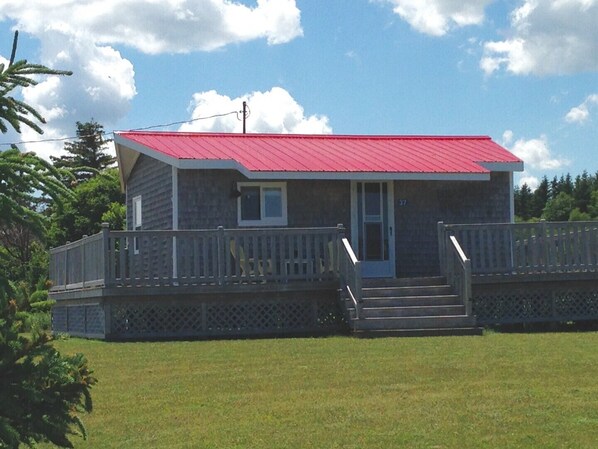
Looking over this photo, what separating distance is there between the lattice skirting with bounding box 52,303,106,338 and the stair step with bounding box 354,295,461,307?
4.60 metres

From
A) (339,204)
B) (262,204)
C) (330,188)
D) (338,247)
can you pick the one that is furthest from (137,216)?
(338,247)

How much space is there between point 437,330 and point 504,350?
289 cm

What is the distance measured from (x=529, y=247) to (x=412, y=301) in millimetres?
2906

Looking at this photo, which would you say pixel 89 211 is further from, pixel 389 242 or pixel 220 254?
pixel 220 254

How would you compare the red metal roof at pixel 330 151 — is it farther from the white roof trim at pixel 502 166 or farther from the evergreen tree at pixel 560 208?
the evergreen tree at pixel 560 208

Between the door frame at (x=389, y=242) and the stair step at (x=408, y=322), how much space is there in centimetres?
420

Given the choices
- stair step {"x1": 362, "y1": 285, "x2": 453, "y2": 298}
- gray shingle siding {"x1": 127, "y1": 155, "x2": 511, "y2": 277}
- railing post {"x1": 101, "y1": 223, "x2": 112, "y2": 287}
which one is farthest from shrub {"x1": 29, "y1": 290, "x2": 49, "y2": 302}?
gray shingle siding {"x1": 127, "y1": 155, "x2": 511, "y2": 277}

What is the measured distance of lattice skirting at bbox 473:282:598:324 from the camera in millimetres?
18312

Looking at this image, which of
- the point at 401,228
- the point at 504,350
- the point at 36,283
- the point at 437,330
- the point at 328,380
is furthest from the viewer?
the point at 401,228

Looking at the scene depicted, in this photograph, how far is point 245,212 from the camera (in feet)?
65.3

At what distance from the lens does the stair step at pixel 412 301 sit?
667 inches

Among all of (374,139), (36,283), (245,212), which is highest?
(374,139)

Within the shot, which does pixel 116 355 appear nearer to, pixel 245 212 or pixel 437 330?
pixel 437 330

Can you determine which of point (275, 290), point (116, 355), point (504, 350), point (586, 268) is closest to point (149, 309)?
point (275, 290)
